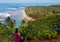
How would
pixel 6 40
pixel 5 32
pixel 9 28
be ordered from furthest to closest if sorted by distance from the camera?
1. pixel 9 28
2. pixel 5 32
3. pixel 6 40

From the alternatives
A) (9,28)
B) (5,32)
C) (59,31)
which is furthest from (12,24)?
(59,31)

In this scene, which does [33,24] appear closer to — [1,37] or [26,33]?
[26,33]

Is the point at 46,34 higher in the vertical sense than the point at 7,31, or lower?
lower

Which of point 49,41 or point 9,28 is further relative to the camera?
point 9,28

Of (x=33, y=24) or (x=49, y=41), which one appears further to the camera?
(x=33, y=24)

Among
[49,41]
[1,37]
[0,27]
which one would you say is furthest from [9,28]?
[49,41]

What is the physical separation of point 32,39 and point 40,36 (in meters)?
0.41

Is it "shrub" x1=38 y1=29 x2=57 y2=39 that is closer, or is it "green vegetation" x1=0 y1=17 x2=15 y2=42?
"green vegetation" x1=0 y1=17 x2=15 y2=42

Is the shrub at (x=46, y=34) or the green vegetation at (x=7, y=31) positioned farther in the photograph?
the shrub at (x=46, y=34)

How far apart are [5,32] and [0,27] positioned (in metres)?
0.52

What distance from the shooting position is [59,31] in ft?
41.4

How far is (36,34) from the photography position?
11992 mm

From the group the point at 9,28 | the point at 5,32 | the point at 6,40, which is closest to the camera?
the point at 6,40

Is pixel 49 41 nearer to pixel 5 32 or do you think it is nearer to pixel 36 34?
pixel 36 34
